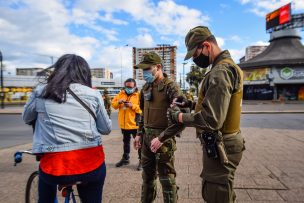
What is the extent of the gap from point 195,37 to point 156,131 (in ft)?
4.74

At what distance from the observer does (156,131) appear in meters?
3.52

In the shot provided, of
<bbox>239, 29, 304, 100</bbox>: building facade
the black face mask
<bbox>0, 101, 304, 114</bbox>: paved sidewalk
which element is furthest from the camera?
<bbox>239, 29, 304, 100</bbox>: building facade

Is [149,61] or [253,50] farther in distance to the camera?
[253,50]

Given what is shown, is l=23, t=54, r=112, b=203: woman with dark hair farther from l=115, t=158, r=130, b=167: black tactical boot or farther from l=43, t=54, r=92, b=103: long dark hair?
l=115, t=158, r=130, b=167: black tactical boot

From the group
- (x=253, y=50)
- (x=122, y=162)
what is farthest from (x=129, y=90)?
(x=253, y=50)

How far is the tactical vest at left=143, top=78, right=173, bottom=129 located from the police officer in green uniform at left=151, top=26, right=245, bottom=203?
1022 mm

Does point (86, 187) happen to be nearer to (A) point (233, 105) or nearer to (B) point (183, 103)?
(B) point (183, 103)

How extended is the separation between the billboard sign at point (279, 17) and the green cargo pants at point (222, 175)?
186 feet

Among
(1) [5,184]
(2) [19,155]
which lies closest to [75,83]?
(2) [19,155]

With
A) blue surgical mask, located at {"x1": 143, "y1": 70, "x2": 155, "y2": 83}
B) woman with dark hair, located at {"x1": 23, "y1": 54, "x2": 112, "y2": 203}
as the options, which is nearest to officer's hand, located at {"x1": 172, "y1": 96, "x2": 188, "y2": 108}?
woman with dark hair, located at {"x1": 23, "y1": 54, "x2": 112, "y2": 203}

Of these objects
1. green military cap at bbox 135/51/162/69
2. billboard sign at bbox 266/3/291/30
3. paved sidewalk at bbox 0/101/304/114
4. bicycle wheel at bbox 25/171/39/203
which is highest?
billboard sign at bbox 266/3/291/30

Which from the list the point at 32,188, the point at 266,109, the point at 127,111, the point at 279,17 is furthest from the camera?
the point at 279,17

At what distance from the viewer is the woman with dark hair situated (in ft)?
6.92

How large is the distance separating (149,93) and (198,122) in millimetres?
1498
